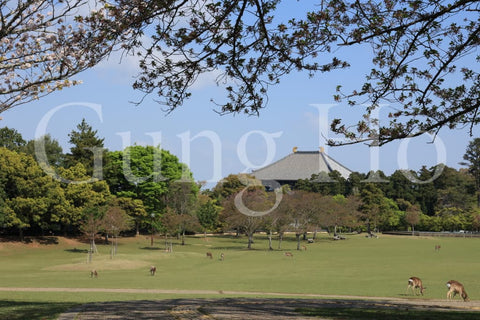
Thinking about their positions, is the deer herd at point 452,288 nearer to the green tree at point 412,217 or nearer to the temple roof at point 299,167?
the green tree at point 412,217

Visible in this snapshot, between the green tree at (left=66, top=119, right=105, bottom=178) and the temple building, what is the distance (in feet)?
158

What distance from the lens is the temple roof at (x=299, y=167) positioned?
108 meters

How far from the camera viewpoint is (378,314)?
10.4 meters

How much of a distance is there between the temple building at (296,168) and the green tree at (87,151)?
4812 centimetres

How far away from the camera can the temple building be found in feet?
352

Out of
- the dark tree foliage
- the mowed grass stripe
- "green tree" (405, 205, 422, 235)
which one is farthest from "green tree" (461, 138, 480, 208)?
the dark tree foliage

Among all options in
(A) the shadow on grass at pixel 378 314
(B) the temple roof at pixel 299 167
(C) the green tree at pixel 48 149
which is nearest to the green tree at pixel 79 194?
(C) the green tree at pixel 48 149

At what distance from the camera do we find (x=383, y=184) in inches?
3578

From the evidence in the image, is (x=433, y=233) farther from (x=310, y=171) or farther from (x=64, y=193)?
(x=64, y=193)

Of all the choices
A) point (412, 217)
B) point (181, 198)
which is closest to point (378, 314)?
point (181, 198)

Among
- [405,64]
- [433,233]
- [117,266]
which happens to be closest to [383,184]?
[433,233]

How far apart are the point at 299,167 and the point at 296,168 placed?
66 centimetres

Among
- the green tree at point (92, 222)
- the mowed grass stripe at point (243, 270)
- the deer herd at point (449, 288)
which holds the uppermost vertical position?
the green tree at point (92, 222)

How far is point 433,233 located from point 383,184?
14.4 meters
